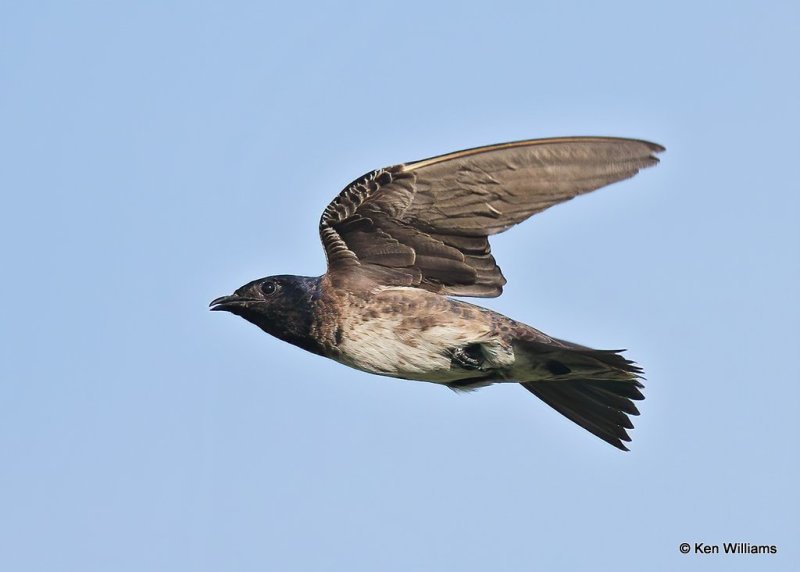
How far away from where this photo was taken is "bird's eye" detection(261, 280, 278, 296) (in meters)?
12.9

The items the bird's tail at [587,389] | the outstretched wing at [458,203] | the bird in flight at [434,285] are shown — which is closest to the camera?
the outstretched wing at [458,203]

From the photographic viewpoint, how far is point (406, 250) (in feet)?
40.9

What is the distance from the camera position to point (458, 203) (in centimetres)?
1202

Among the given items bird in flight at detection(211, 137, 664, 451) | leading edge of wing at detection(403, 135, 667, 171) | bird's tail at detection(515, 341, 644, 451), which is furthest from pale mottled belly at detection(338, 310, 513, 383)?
leading edge of wing at detection(403, 135, 667, 171)

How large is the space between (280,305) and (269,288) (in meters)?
0.27

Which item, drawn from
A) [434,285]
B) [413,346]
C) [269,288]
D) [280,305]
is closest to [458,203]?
[434,285]

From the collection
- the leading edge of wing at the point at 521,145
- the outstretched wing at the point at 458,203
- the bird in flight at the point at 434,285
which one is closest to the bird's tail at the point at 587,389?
the bird in flight at the point at 434,285

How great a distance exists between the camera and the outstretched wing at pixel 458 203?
1117cm

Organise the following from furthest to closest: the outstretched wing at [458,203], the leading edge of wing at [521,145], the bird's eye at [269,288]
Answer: the bird's eye at [269,288] → the outstretched wing at [458,203] → the leading edge of wing at [521,145]

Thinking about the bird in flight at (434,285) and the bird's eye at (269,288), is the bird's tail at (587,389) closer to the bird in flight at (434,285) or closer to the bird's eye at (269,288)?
the bird in flight at (434,285)

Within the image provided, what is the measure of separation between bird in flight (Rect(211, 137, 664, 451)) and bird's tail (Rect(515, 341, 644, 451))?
0.05ft

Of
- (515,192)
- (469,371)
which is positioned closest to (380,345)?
(469,371)

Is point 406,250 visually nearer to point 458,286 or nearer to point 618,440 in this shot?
point 458,286

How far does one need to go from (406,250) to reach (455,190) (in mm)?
821
